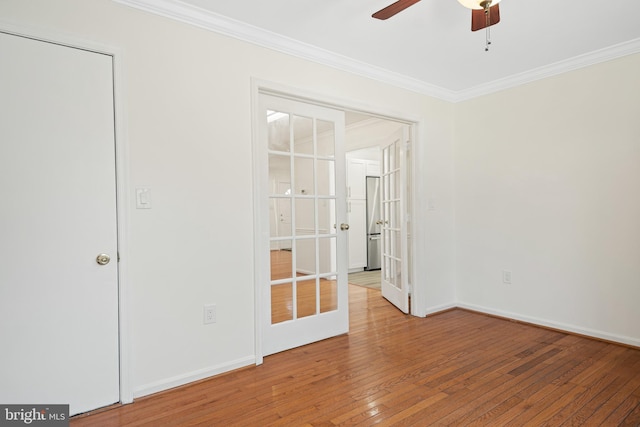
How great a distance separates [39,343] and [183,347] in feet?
2.47

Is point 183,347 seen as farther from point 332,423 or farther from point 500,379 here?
point 500,379

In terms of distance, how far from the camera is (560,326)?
3.25m

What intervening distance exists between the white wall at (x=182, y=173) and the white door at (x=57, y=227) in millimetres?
118

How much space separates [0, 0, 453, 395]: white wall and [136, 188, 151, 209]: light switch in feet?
0.10

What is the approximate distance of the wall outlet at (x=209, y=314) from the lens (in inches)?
93.9

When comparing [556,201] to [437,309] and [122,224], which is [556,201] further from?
[122,224]

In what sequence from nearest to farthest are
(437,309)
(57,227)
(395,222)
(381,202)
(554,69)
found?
(57,227) < (554,69) < (437,309) < (395,222) < (381,202)

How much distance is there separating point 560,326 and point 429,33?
2814 mm

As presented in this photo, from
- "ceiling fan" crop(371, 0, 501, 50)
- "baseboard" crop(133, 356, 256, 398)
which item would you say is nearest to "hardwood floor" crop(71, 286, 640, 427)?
"baseboard" crop(133, 356, 256, 398)

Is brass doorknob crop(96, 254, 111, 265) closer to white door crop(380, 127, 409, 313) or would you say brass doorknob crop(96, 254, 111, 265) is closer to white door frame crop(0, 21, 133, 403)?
white door frame crop(0, 21, 133, 403)

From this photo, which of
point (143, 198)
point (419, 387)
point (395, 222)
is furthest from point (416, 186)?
point (143, 198)

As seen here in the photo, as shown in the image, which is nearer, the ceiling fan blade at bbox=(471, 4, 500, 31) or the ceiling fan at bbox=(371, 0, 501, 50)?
the ceiling fan at bbox=(371, 0, 501, 50)

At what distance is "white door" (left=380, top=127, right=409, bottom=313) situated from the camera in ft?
12.6

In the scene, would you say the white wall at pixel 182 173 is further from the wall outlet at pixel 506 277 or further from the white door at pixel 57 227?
the wall outlet at pixel 506 277
